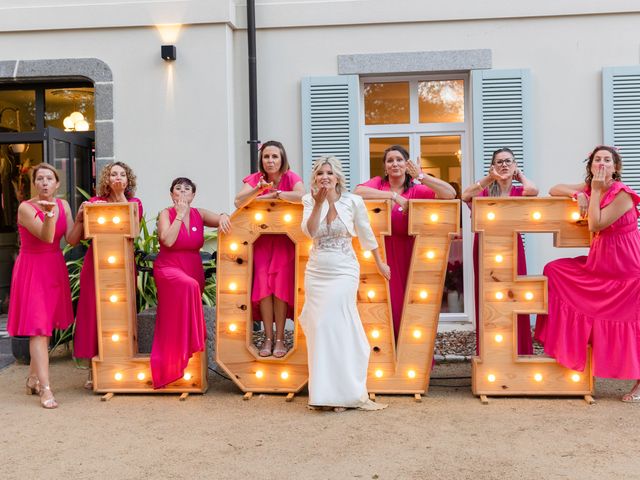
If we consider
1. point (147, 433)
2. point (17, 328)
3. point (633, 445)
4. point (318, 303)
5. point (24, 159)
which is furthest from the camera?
point (24, 159)

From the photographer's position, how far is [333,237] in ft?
15.1

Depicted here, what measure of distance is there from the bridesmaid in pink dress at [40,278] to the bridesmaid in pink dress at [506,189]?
3012 millimetres

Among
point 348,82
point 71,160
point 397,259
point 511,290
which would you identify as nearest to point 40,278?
point 397,259

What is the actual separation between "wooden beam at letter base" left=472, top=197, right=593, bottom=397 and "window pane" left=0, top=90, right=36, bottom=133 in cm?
542

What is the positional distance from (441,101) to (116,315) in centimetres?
416

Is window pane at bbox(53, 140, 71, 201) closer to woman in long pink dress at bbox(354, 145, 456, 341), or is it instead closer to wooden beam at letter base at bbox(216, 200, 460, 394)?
wooden beam at letter base at bbox(216, 200, 460, 394)

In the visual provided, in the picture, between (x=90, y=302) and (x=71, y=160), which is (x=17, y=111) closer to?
(x=71, y=160)

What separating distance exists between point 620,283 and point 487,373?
1097mm

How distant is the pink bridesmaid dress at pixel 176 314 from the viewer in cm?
491

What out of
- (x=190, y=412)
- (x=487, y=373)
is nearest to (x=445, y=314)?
(x=487, y=373)

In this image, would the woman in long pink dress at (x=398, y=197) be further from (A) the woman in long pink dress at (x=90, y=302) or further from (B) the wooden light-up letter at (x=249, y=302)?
(A) the woman in long pink dress at (x=90, y=302)

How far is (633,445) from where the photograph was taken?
3.85m

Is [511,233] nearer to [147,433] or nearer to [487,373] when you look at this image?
[487,373]

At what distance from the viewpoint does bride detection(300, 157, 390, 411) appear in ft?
14.9
